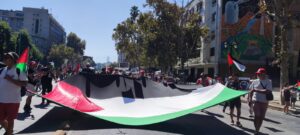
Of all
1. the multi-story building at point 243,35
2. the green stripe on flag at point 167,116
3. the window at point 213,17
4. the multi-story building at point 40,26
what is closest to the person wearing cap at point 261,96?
the green stripe on flag at point 167,116

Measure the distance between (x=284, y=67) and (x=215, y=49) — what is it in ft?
111

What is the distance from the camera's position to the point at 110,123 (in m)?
11.9

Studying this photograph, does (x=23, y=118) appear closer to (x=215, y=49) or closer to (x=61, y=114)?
(x=61, y=114)

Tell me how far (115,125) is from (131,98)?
2768mm

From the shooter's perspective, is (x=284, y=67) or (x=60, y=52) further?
(x=60, y=52)

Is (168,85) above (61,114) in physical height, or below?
above

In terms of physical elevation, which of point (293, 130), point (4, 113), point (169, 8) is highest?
point (169, 8)

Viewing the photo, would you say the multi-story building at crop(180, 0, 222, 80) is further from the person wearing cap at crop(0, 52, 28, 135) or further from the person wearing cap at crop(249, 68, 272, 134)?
the person wearing cap at crop(0, 52, 28, 135)

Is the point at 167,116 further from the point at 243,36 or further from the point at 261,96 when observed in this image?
the point at 243,36

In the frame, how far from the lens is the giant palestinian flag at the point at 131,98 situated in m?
11.7

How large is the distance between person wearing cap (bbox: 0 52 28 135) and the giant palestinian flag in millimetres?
3592

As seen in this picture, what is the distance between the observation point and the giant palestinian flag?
460 inches

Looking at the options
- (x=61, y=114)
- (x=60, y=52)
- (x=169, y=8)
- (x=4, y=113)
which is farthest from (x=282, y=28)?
(x=60, y=52)

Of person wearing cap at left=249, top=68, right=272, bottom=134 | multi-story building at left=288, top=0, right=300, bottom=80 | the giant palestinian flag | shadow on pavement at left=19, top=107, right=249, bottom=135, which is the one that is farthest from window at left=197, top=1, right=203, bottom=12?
person wearing cap at left=249, top=68, right=272, bottom=134
